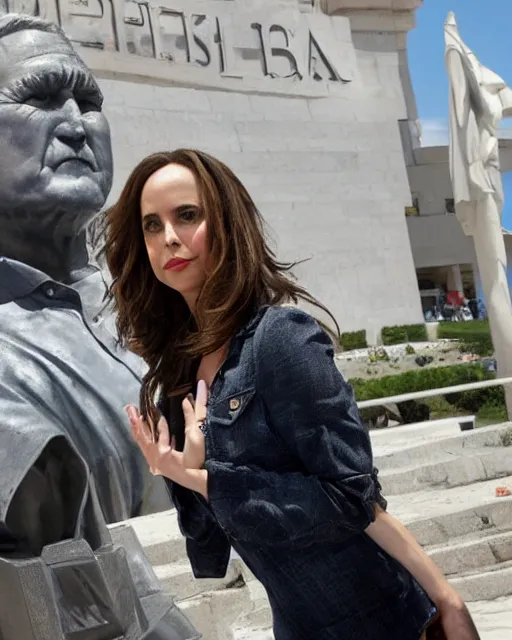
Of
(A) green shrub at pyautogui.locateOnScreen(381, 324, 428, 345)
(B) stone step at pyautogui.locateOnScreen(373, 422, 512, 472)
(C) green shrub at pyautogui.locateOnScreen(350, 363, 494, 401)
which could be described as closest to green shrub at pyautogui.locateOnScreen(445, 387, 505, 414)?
(C) green shrub at pyautogui.locateOnScreen(350, 363, 494, 401)

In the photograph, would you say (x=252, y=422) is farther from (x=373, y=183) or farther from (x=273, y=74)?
(x=373, y=183)

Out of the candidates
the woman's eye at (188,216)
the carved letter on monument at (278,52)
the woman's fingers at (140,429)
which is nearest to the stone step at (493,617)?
the woman's fingers at (140,429)

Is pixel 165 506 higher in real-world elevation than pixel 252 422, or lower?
lower

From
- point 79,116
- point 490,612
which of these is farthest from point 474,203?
point 79,116

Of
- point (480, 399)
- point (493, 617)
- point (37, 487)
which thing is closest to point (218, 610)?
point (493, 617)

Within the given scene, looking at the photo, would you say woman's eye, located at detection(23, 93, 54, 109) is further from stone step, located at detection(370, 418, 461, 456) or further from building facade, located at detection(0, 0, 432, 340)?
building facade, located at detection(0, 0, 432, 340)

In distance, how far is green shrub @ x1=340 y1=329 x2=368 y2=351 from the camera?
1517cm

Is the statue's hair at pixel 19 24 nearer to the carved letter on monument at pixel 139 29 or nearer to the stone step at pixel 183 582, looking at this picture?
the stone step at pixel 183 582

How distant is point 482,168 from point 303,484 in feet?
26.8

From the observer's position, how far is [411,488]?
17.8 feet

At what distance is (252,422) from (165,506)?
1.20 meters

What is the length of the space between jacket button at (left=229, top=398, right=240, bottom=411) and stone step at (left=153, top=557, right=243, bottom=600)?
238cm

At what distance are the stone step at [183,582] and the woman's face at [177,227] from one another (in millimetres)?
2345

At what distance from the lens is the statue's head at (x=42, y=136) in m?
2.21
